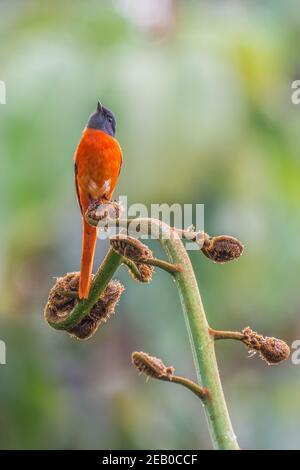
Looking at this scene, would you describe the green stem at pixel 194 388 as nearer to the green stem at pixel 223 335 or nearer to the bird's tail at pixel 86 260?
the green stem at pixel 223 335

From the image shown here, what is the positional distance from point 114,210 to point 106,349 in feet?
11.1

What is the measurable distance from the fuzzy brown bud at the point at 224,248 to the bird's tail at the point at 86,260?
0.15 meters

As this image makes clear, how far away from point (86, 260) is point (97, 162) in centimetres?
78

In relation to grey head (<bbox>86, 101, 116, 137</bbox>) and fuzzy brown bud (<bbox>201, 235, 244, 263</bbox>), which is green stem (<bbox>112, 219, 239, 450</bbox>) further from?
grey head (<bbox>86, 101, 116, 137</bbox>)

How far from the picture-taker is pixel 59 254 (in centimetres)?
422

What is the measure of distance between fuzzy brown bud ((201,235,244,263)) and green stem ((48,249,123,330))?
0.10 metres

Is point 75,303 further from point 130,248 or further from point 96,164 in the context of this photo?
point 96,164

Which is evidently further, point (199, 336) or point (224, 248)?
point (224, 248)

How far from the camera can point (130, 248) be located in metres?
0.95

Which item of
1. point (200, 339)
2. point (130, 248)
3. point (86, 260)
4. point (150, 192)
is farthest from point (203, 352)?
point (150, 192)

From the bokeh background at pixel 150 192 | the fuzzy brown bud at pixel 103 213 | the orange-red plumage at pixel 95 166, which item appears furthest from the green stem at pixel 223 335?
the bokeh background at pixel 150 192

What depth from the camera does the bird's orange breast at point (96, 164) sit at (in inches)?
75.7

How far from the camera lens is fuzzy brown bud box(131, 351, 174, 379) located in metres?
0.89

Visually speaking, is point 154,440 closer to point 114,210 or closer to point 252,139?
point 252,139
